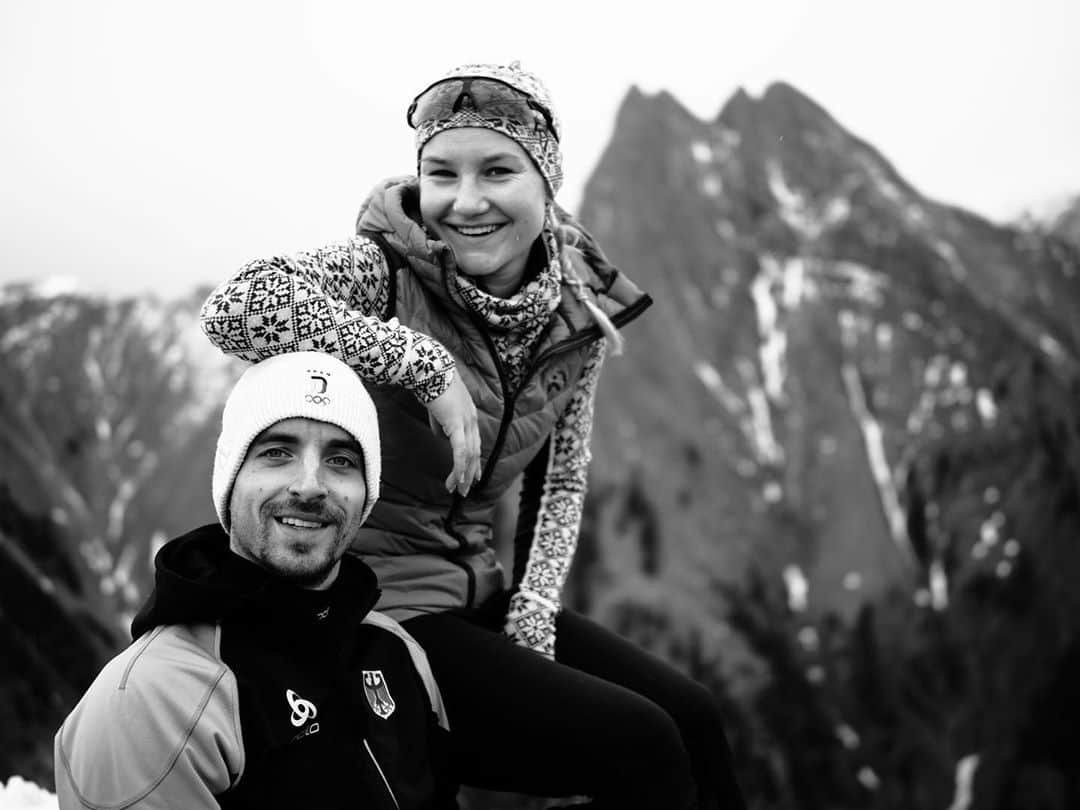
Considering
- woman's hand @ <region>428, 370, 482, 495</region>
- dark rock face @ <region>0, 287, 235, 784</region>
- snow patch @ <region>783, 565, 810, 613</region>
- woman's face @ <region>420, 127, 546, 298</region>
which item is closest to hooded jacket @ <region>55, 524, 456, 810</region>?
woman's hand @ <region>428, 370, 482, 495</region>

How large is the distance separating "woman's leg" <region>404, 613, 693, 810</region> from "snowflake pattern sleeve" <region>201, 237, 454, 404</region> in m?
0.52

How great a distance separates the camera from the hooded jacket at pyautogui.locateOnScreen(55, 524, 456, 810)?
131cm

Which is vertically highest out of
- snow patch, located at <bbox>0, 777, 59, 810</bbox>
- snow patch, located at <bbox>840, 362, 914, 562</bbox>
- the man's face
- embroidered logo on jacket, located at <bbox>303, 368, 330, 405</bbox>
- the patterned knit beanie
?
snow patch, located at <bbox>840, 362, 914, 562</bbox>

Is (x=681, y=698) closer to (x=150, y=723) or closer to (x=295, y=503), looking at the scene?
(x=295, y=503)

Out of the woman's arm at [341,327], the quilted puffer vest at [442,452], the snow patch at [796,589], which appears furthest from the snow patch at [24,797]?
the snow patch at [796,589]

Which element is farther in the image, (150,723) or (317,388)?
(317,388)

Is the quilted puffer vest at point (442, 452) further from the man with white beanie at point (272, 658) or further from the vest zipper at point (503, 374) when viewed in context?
the man with white beanie at point (272, 658)

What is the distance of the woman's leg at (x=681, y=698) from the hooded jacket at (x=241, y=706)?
58cm

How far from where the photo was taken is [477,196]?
208cm

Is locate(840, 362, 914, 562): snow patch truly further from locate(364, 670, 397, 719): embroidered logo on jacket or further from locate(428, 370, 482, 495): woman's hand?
locate(364, 670, 397, 719): embroidered logo on jacket

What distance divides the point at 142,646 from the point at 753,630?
1708 inches

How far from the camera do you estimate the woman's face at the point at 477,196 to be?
6.81 ft

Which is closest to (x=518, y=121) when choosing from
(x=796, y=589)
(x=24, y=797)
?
(x=24, y=797)

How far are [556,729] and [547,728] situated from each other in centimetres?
2
